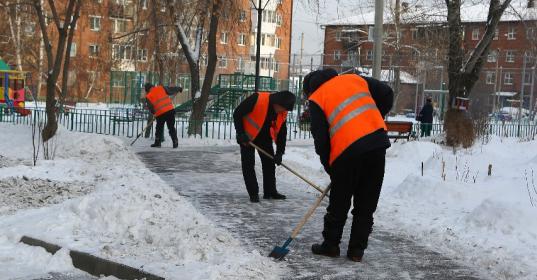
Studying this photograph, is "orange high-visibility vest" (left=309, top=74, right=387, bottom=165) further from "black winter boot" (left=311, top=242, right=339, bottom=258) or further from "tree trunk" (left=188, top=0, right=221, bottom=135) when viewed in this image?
"tree trunk" (left=188, top=0, right=221, bottom=135)

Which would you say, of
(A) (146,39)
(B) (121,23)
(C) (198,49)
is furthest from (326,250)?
(B) (121,23)

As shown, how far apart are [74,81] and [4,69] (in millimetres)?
15471

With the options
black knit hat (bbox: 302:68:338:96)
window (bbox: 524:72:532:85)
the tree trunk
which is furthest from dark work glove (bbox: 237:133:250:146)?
window (bbox: 524:72:532:85)

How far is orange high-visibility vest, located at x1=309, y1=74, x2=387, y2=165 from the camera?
5.04 meters


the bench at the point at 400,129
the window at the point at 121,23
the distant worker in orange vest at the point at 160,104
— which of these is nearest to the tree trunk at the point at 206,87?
the distant worker in orange vest at the point at 160,104

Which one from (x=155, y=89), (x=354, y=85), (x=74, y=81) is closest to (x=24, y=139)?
(x=155, y=89)

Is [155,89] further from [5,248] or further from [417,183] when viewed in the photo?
[5,248]

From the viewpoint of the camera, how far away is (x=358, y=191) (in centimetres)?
526

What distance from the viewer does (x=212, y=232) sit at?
19.4 ft

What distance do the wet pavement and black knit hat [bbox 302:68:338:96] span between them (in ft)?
4.82

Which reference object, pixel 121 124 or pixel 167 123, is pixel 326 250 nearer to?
pixel 167 123

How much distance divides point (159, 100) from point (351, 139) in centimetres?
1045

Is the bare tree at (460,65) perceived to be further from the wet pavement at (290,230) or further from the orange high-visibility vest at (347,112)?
the orange high-visibility vest at (347,112)

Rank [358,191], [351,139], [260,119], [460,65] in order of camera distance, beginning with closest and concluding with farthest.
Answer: [351,139], [358,191], [260,119], [460,65]
